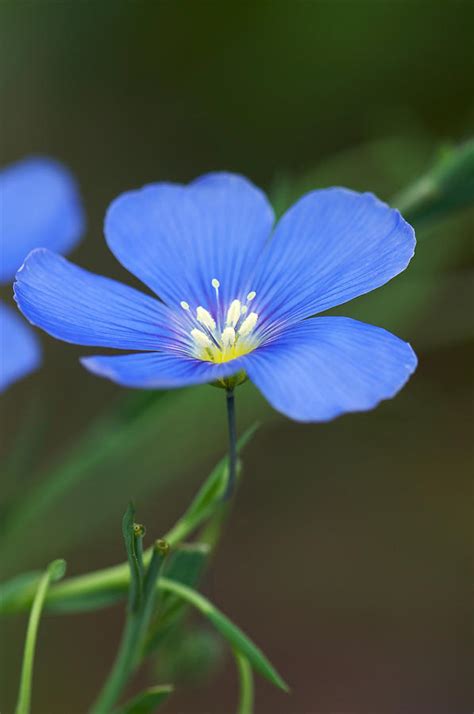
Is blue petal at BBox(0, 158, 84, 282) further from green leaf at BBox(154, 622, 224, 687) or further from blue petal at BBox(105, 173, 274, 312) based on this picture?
green leaf at BBox(154, 622, 224, 687)

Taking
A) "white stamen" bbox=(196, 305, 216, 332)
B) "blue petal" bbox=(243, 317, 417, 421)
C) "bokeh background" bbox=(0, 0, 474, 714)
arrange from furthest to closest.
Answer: "bokeh background" bbox=(0, 0, 474, 714) → "white stamen" bbox=(196, 305, 216, 332) → "blue petal" bbox=(243, 317, 417, 421)

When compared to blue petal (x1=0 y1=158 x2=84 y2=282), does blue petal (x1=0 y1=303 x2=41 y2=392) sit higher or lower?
lower

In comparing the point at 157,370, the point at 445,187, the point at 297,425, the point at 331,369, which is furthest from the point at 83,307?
the point at 297,425

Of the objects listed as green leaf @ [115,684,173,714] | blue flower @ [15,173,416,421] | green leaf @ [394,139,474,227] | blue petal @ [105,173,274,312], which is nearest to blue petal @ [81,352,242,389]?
blue flower @ [15,173,416,421]

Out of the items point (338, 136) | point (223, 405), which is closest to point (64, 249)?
point (223, 405)

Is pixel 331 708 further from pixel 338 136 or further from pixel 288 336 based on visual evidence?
pixel 288 336
